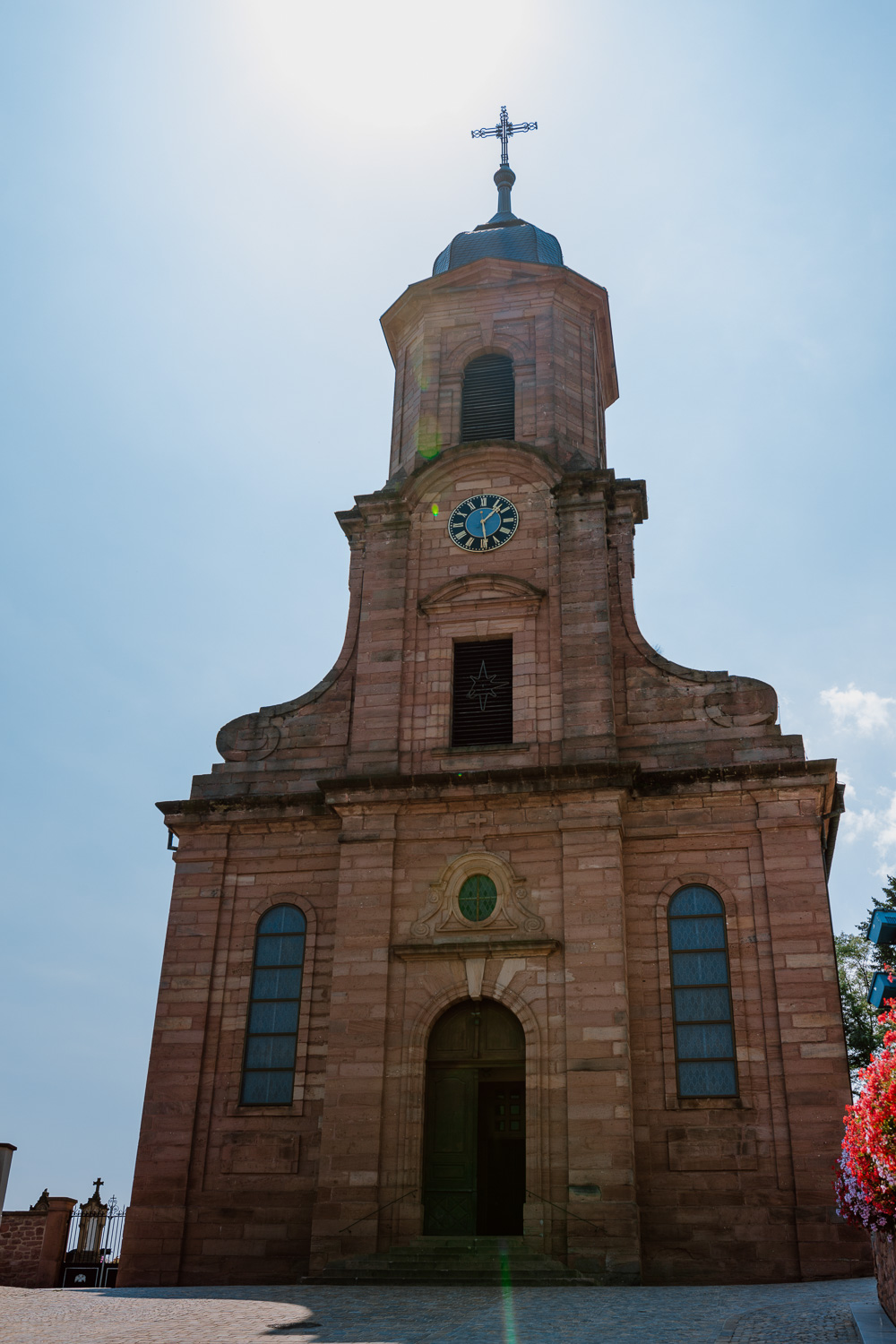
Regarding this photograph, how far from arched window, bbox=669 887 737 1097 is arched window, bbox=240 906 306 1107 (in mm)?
6131

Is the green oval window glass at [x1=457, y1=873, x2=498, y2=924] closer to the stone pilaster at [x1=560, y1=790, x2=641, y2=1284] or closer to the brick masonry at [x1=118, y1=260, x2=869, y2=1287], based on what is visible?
the brick masonry at [x1=118, y1=260, x2=869, y2=1287]

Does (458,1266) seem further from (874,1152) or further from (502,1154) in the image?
(874,1152)

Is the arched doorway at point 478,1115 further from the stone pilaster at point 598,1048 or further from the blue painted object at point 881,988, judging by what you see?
the blue painted object at point 881,988

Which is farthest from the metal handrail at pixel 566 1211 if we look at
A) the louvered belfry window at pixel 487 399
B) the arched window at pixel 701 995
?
the louvered belfry window at pixel 487 399

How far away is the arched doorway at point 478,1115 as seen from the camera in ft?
59.7

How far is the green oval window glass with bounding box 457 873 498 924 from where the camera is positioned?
19312mm

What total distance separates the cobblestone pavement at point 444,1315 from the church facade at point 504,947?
192 centimetres

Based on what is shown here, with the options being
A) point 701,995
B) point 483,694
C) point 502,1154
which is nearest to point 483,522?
point 483,694

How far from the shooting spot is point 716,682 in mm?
20766

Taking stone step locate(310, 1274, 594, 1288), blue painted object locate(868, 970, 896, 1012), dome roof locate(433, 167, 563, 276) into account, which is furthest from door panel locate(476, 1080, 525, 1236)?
dome roof locate(433, 167, 563, 276)

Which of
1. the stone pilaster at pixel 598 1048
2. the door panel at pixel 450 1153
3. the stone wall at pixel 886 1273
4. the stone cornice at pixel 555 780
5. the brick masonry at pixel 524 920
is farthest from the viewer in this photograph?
the stone cornice at pixel 555 780

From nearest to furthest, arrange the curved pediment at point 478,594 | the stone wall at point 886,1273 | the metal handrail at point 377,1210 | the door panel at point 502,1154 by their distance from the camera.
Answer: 1. the stone wall at point 886,1273
2. the metal handrail at point 377,1210
3. the door panel at point 502,1154
4. the curved pediment at point 478,594

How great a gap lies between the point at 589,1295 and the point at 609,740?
8.43m

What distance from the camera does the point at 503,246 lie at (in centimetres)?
2702
